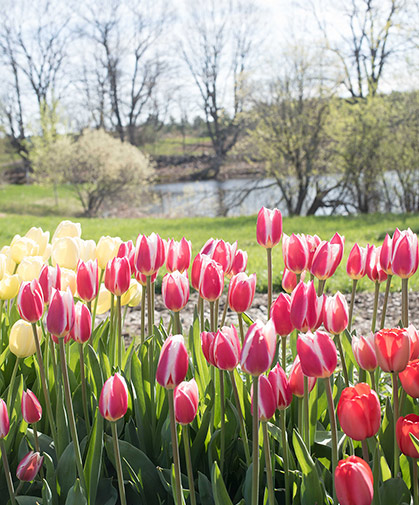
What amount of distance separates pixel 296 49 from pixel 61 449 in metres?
15.6

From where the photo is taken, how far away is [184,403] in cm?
99

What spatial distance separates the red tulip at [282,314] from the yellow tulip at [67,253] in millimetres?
881

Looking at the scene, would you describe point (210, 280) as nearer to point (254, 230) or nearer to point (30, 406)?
point (30, 406)

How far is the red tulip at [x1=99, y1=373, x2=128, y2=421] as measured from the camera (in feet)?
3.34

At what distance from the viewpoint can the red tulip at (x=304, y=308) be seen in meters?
1.11

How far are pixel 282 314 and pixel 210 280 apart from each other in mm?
208

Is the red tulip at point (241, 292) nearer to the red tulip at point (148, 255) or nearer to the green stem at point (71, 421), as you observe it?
the red tulip at point (148, 255)

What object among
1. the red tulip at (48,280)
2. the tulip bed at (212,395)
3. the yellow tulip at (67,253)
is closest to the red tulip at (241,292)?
the tulip bed at (212,395)

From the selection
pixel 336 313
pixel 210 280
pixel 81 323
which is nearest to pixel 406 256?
pixel 336 313

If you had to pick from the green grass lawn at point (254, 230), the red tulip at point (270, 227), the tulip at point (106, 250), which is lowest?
the green grass lawn at point (254, 230)

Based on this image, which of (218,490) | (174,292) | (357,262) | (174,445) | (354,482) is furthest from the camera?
(357,262)

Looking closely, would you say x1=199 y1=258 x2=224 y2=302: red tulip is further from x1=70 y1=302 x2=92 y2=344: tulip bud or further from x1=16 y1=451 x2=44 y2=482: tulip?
x1=16 y1=451 x2=44 y2=482: tulip

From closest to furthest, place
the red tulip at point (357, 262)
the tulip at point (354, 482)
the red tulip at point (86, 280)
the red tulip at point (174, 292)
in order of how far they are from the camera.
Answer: the tulip at point (354, 482) → the red tulip at point (174, 292) → the red tulip at point (86, 280) → the red tulip at point (357, 262)

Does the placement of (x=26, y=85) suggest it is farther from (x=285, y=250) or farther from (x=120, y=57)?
(x=285, y=250)
